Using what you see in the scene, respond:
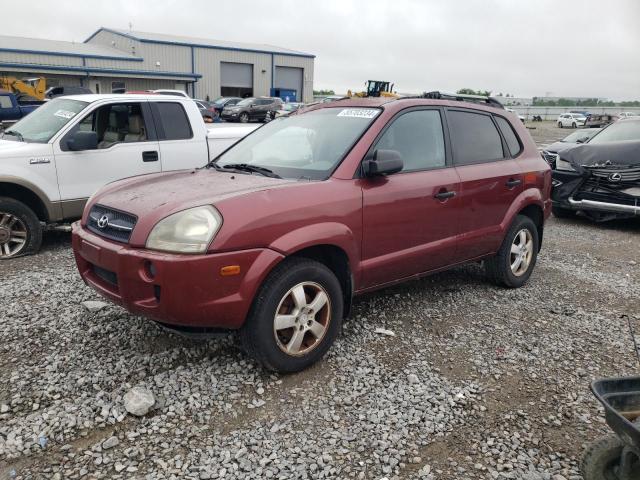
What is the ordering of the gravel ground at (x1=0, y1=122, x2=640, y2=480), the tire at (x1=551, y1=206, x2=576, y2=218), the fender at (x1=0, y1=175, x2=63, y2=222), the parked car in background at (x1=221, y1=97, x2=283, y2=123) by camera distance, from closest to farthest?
the gravel ground at (x1=0, y1=122, x2=640, y2=480), the fender at (x1=0, y1=175, x2=63, y2=222), the tire at (x1=551, y1=206, x2=576, y2=218), the parked car in background at (x1=221, y1=97, x2=283, y2=123)

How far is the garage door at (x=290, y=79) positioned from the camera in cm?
4758

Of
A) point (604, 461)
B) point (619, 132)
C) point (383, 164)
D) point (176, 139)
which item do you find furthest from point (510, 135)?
point (619, 132)

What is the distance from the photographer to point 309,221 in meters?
3.28

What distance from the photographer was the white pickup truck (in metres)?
5.70

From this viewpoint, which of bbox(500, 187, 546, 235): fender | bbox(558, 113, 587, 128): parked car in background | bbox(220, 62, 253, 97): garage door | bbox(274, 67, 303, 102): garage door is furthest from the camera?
bbox(274, 67, 303, 102): garage door

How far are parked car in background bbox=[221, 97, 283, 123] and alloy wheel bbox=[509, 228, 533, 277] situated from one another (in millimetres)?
25611

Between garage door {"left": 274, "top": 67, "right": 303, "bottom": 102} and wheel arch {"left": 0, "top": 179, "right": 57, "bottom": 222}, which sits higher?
garage door {"left": 274, "top": 67, "right": 303, "bottom": 102}

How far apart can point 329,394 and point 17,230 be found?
4407 millimetres

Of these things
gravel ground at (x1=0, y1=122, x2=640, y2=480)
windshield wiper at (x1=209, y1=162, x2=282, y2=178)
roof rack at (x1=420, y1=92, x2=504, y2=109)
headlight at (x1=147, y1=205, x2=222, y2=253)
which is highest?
roof rack at (x1=420, y1=92, x2=504, y2=109)

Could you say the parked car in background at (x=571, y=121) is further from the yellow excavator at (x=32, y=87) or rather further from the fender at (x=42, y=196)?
the fender at (x=42, y=196)

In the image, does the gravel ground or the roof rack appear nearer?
the gravel ground

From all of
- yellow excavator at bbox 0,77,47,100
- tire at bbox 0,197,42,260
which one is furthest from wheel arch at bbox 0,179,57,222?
yellow excavator at bbox 0,77,47,100

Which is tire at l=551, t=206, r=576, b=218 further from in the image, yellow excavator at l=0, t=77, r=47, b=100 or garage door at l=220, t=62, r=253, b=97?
garage door at l=220, t=62, r=253, b=97

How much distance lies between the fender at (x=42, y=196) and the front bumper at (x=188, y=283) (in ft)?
10.5
